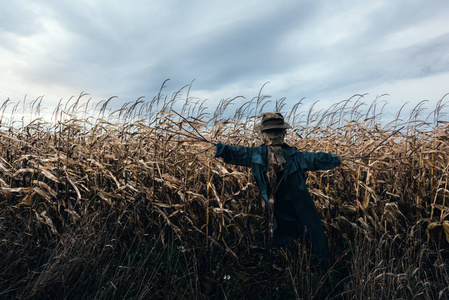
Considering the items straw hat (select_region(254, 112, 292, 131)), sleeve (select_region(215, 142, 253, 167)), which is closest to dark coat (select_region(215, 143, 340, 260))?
sleeve (select_region(215, 142, 253, 167))

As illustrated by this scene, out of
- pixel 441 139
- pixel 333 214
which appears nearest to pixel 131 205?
pixel 333 214

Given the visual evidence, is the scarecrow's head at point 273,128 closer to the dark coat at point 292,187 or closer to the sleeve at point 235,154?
the dark coat at point 292,187

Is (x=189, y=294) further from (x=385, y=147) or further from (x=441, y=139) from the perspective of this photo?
(x=441, y=139)

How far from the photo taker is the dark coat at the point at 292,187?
99.0 inches

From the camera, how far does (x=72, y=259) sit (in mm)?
2619

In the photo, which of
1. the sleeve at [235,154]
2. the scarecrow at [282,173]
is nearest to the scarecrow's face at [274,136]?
the scarecrow at [282,173]

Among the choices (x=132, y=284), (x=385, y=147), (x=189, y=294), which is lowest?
(x=189, y=294)

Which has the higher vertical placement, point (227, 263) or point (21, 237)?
point (21, 237)

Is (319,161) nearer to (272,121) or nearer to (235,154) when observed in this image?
(272,121)

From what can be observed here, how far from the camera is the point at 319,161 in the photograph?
98.3 inches

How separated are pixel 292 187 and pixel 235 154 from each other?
620 mm

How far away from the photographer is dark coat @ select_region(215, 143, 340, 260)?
8.25 feet

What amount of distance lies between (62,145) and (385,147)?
4452 millimetres

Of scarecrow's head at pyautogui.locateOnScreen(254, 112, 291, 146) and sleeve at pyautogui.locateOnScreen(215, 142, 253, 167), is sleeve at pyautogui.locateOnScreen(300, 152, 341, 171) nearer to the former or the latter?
scarecrow's head at pyautogui.locateOnScreen(254, 112, 291, 146)
